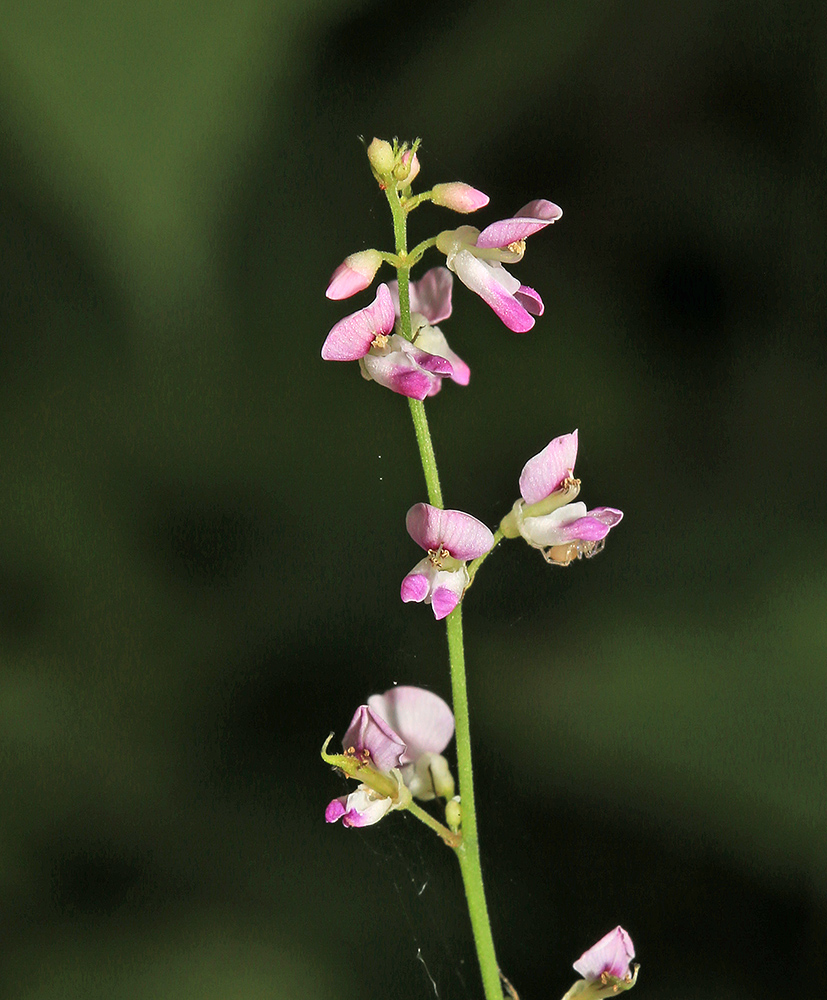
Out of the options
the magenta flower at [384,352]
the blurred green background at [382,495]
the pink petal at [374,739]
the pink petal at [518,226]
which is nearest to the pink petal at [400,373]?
the magenta flower at [384,352]

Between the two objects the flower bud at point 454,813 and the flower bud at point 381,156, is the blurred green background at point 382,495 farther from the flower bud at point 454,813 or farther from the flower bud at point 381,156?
the flower bud at point 381,156

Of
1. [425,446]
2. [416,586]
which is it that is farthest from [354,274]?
[416,586]

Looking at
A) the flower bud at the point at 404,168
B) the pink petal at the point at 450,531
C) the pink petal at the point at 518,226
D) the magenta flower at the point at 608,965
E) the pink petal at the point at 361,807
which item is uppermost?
the flower bud at the point at 404,168

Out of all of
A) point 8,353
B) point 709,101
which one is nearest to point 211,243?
point 8,353

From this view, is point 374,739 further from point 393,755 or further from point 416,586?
point 416,586

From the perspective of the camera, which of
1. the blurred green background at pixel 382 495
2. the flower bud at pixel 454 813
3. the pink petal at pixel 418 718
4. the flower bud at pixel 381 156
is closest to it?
the flower bud at pixel 381 156

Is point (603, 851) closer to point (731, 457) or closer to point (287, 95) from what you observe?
point (731, 457)
